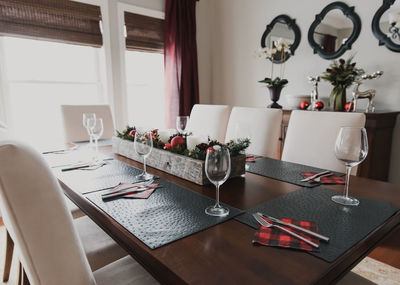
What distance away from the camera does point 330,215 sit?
2.74 feet

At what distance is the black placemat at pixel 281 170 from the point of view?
3.91 ft

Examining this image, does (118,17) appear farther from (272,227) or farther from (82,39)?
(272,227)

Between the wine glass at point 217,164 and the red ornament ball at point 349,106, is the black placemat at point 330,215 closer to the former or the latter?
the wine glass at point 217,164

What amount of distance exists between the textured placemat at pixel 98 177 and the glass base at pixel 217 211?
45 centimetres

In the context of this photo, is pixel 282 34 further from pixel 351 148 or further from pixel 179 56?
pixel 351 148

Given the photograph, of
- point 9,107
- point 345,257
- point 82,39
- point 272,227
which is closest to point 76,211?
point 272,227

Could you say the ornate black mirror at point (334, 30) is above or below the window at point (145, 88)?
above

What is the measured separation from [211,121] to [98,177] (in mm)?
1277

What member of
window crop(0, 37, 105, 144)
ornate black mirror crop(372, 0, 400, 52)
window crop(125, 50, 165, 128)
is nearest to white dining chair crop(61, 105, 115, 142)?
window crop(0, 37, 105, 144)

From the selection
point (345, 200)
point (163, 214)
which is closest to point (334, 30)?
point (345, 200)

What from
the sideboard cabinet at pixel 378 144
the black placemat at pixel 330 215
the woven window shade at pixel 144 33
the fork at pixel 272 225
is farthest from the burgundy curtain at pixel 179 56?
the fork at pixel 272 225

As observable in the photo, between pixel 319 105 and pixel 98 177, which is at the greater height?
pixel 319 105

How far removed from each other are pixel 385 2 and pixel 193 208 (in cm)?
258

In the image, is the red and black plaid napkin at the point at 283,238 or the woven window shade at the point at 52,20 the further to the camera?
the woven window shade at the point at 52,20
